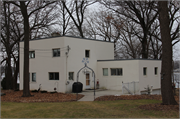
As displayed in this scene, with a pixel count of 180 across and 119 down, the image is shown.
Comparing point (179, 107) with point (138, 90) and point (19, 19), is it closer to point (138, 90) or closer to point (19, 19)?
point (138, 90)

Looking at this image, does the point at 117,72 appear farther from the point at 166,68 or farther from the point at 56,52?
the point at 166,68

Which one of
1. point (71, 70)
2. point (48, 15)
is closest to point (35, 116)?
point (71, 70)

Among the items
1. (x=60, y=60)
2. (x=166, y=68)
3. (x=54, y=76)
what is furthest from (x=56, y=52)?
(x=166, y=68)

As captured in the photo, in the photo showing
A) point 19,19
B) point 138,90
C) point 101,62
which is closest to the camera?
point 138,90

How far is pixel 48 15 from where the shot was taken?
32625mm

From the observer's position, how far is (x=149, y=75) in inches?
950

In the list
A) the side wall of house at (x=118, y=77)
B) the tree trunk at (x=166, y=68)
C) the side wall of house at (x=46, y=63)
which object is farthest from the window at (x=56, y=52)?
the tree trunk at (x=166, y=68)

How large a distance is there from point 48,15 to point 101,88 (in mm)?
14728

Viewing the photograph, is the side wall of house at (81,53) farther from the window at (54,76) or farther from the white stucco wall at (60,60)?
the window at (54,76)

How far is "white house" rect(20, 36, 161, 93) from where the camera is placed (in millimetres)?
22484

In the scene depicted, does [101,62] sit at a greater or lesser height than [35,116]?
greater

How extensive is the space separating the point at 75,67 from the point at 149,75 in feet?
27.7

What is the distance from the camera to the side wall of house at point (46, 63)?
22.4 meters

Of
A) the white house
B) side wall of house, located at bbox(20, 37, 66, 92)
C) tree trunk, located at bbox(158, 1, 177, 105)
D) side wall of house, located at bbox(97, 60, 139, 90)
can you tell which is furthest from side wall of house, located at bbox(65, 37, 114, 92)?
tree trunk, located at bbox(158, 1, 177, 105)
